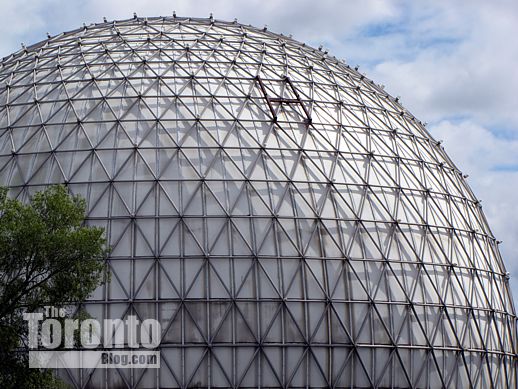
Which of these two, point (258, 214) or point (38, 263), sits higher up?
point (258, 214)

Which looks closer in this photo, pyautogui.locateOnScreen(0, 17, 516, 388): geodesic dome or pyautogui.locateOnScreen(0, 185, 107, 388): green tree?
pyautogui.locateOnScreen(0, 185, 107, 388): green tree

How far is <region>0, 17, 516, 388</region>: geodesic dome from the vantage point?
3788 cm

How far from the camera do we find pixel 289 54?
49750mm

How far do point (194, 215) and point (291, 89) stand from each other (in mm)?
10084

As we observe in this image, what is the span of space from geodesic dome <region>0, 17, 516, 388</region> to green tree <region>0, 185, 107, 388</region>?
6308mm

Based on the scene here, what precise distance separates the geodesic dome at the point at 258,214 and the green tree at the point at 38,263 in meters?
6.31

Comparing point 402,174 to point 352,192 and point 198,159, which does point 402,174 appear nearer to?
point 352,192

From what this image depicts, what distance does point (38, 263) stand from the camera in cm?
3058

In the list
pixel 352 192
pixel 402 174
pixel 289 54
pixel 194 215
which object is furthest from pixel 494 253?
pixel 194 215

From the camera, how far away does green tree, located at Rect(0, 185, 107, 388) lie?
30.4 meters

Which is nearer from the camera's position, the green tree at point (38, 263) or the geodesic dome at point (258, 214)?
the green tree at point (38, 263)

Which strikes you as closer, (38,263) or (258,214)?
(38,263)

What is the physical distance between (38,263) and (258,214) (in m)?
11.6

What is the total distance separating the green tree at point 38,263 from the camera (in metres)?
30.4
